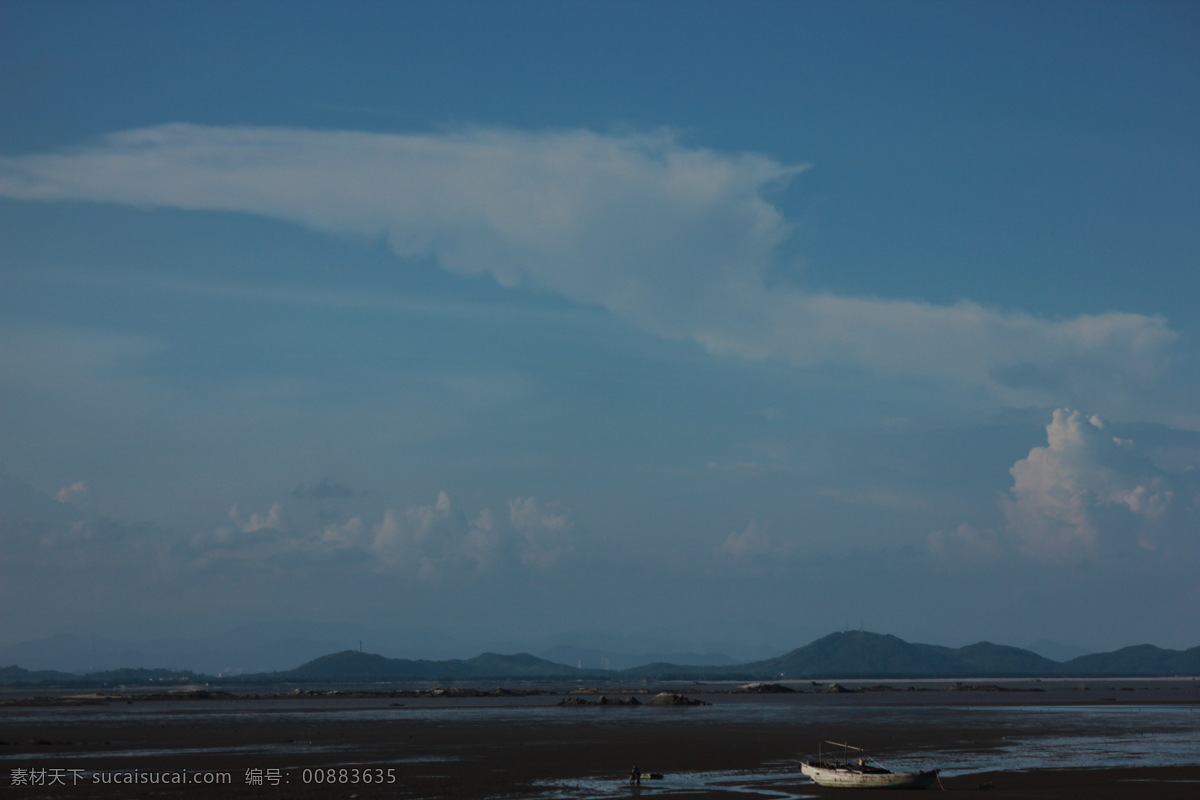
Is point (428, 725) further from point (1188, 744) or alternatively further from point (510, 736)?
point (1188, 744)

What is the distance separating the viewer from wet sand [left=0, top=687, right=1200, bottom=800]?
143 ft

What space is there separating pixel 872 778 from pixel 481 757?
22.6 metres

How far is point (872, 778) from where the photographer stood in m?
43.8

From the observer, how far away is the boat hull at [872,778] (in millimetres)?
43250

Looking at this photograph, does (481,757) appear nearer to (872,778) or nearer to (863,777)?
(863,777)

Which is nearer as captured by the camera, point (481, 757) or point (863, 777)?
point (863, 777)

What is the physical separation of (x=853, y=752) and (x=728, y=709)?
184 feet

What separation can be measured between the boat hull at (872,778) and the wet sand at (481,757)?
38.0 inches

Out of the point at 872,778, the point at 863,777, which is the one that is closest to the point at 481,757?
the point at 863,777

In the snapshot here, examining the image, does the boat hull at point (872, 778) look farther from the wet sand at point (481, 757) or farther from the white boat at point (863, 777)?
the wet sand at point (481, 757)

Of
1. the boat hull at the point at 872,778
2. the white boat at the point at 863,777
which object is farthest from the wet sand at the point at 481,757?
the boat hull at the point at 872,778

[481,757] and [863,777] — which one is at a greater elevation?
[863,777]

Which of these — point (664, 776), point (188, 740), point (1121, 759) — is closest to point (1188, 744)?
point (1121, 759)

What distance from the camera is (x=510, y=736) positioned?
73.2m
